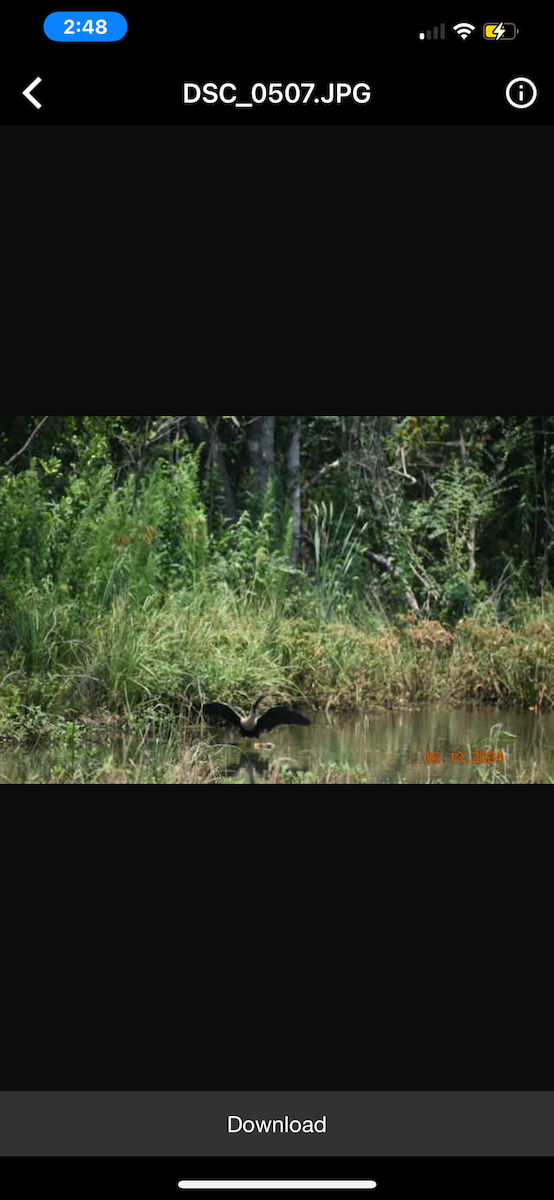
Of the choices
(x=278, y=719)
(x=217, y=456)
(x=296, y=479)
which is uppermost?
(x=217, y=456)

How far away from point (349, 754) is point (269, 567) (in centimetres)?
265

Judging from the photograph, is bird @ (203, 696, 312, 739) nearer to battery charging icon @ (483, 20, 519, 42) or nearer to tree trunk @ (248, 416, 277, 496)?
tree trunk @ (248, 416, 277, 496)

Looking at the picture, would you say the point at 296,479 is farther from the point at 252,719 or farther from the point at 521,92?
the point at 521,92

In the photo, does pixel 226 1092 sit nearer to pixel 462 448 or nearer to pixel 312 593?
pixel 312 593

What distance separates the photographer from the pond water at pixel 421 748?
5387 millimetres

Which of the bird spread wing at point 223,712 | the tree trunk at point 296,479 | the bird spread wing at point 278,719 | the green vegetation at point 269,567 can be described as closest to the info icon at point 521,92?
the green vegetation at point 269,567

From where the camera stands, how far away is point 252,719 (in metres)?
6.41

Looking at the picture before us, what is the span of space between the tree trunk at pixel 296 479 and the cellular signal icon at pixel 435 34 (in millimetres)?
6737

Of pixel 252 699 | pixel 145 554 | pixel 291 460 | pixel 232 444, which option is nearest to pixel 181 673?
pixel 252 699

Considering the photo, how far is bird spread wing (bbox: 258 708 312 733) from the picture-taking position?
5.97m

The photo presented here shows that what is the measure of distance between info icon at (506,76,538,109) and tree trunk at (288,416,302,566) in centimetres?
669

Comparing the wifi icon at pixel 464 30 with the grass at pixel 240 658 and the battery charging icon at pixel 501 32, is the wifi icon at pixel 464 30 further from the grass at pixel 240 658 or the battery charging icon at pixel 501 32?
the grass at pixel 240 658
